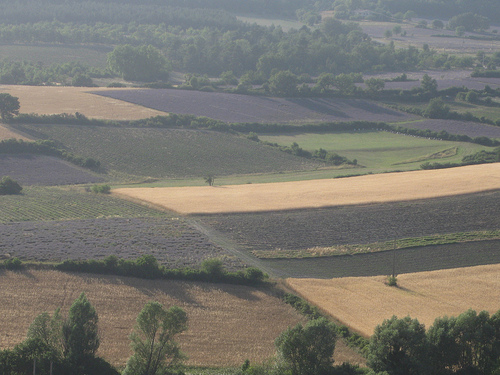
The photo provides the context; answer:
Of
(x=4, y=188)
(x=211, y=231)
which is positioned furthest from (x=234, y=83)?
(x=211, y=231)

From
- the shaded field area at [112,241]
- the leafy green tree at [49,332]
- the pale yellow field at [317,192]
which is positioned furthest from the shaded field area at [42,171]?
the leafy green tree at [49,332]

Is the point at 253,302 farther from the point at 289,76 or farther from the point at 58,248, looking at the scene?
the point at 289,76

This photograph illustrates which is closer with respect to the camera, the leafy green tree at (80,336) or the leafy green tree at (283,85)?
the leafy green tree at (80,336)

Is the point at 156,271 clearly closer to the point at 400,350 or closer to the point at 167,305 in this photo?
the point at 167,305

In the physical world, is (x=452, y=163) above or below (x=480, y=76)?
below

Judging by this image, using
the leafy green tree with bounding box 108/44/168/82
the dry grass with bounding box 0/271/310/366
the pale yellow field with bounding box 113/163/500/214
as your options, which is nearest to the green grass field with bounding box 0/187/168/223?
the pale yellow field with bounding box 113/163/500/214

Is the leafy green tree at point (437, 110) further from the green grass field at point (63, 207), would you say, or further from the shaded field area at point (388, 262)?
the green grass field at point (63, 207)
